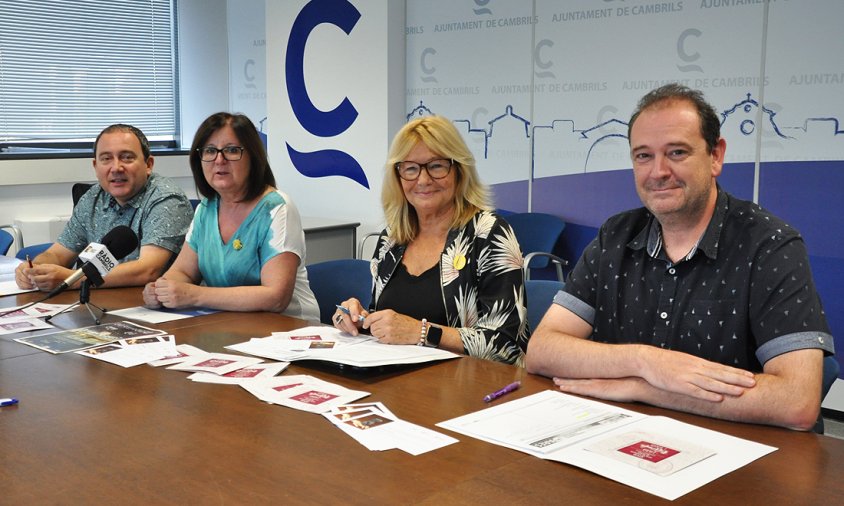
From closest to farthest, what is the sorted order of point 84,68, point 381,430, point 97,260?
point 381,430 → point 97,260 → point 84,68

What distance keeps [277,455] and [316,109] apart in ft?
16.6

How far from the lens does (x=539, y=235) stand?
16.5ft

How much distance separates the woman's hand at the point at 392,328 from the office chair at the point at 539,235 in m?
2.51

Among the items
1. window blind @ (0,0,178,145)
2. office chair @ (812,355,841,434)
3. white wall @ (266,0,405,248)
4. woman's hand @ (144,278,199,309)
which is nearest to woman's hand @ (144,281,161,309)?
woman's hand @ (144,278,199,309)

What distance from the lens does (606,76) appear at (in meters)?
4.82

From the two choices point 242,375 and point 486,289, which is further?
point 486,289

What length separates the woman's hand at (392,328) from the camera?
92.7 inches

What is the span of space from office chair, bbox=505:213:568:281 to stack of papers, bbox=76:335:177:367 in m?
2.79

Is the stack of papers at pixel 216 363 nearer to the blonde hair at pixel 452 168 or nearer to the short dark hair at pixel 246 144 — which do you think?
the blonde hair at pixel 452 168

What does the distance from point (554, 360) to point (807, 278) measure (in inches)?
24.1

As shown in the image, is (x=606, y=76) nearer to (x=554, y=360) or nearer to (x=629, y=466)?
(x=554, y=360)

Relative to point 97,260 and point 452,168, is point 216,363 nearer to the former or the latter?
point 97,260

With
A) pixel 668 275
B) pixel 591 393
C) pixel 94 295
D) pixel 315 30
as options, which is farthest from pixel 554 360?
pixel 315 30

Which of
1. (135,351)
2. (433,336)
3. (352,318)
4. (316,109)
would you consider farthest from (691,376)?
(316,109)
